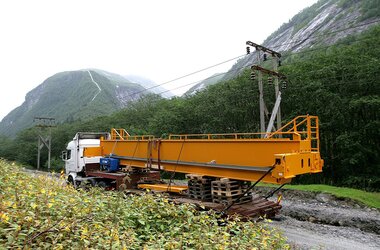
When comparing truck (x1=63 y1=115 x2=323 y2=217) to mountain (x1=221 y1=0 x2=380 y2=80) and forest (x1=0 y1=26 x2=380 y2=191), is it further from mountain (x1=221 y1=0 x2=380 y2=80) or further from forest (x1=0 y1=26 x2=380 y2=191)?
mountain (x1=221 y1=0 x2=380 y2=80)

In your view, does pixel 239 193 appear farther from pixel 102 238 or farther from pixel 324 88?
pixel 324 88

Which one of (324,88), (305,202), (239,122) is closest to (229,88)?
(239,122)

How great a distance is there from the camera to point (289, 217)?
11.3 m

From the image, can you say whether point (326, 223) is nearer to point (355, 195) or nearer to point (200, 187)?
point (355, 195)

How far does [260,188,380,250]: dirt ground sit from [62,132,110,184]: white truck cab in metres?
9.87

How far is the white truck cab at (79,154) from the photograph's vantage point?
1453 centimetres

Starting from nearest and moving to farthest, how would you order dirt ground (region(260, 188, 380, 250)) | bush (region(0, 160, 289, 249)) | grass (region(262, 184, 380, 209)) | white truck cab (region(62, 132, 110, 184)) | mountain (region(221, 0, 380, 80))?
bush (region(0, 160, 289, 249)) < dirt ground (region(260, 188, 380, 250)) < grass (region(262, 184, 380, 209)) < white truck cab (region(62, 132, 110, 184)) < mountain (region(221, 0, 380, 80))

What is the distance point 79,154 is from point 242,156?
1037 centimetres

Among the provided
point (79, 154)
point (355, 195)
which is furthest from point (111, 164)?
point (355, 195)

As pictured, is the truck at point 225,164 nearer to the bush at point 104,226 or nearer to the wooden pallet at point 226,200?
the wooden pallet at point 226,200

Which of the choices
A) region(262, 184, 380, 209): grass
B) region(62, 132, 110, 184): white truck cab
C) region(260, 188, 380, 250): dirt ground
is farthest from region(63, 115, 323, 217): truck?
region(262, 184, 380, 209): grass

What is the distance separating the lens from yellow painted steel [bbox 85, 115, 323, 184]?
21.8 feet

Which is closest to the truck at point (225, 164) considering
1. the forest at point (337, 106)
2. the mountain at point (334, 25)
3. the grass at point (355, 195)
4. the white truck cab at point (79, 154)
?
the white truck cab at point (79, 154)

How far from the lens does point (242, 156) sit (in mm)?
7488
